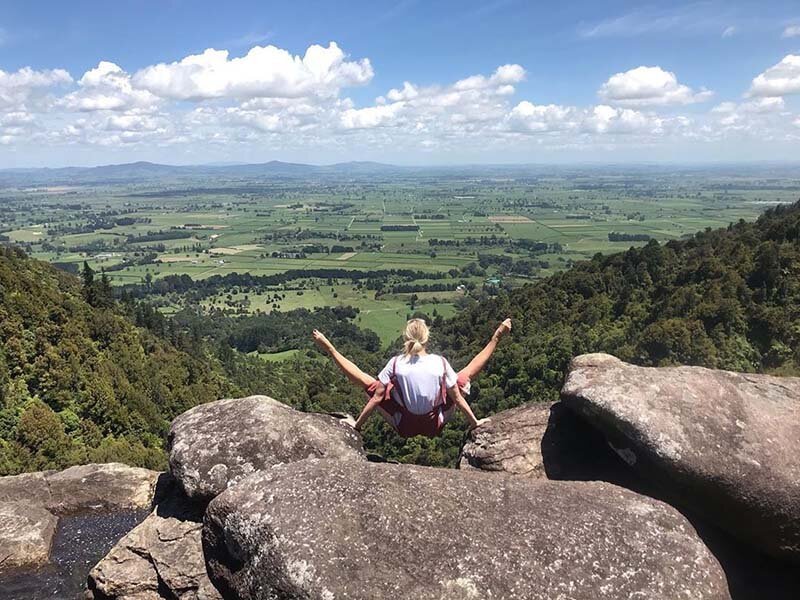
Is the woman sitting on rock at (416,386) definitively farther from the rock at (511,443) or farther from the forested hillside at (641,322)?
the forested hillside at (641,322)

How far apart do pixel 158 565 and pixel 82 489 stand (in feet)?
23.3

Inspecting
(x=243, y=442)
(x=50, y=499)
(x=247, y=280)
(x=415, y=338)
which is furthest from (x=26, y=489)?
(x=247, y=280)

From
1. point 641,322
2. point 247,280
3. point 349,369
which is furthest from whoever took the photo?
point 247,280

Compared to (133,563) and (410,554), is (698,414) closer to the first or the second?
(410,554)

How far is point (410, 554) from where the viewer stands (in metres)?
7.50

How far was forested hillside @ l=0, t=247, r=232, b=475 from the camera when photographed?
98.6 feet

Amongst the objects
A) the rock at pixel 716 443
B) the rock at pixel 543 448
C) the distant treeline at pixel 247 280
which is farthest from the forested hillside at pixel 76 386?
the distant treeline at pixel 247 280

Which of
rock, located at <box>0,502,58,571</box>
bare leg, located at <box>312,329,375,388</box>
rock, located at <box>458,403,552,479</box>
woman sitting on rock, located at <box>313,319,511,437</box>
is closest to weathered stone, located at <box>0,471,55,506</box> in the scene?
rock, located at <box>0,502,58,571</box>

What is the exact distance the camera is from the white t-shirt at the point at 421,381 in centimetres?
1048

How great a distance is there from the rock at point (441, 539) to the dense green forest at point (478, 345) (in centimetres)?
2099

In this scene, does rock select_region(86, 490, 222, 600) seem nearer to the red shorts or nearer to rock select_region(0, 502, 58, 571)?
rock select_region(0, 502, 58, 571)

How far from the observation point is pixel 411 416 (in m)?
10.8

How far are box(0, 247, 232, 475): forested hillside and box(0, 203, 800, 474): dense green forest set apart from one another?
0.11 metres

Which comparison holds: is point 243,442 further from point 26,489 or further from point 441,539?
point 26,489
